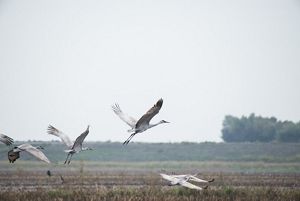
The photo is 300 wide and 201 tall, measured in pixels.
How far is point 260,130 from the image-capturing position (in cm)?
11175

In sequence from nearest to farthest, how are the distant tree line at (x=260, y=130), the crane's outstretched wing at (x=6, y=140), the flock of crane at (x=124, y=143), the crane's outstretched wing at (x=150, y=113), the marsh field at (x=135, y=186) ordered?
the crane's outstretched wing at (x=150, y=113)
the flock of crane at (x=124, y=143)
the crane's outstretched wing at (x=6, y=140)
the marsh field at (x=135, y=186)
the distant tree line at (x=260, y=130)

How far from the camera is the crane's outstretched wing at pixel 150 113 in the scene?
19931 mm

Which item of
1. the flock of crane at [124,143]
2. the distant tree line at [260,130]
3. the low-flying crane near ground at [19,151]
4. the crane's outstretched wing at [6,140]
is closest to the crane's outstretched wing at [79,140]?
the flock of crane at [124,143]

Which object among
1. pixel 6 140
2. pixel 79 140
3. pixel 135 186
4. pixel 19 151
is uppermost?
pixel 79 140

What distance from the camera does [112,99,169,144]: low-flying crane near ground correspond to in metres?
20.3

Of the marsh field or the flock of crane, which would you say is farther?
the marsh field

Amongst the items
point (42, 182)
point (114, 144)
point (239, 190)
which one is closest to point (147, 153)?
point (114, 144)

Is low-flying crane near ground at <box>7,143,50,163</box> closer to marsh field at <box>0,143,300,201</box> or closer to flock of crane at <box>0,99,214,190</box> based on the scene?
flock of crane at <box>0,99,214,190</box>

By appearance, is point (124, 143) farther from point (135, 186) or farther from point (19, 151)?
point (135, 186)

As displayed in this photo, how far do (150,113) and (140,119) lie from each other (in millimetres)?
559

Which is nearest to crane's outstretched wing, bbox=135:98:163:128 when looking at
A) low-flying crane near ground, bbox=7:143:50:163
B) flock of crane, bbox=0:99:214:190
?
flock of crane, bbox=0:99:214:190

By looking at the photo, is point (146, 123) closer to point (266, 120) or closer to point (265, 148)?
point (265, 148)

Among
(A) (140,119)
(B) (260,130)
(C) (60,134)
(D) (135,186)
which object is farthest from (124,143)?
(B) (260,130)

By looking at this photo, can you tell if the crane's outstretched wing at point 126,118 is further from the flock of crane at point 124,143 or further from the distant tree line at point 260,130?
the distant tree line at point 260,130
